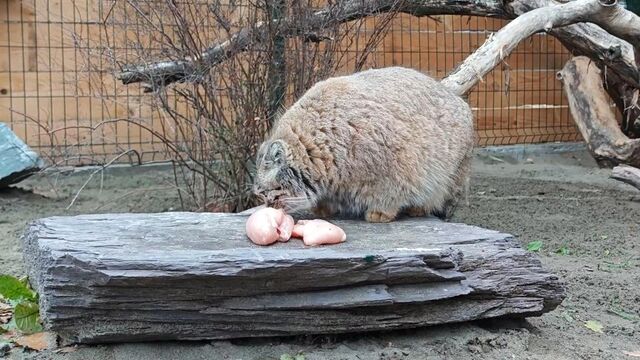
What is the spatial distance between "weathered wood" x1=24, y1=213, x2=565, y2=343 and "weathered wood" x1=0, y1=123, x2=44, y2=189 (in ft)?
12.7

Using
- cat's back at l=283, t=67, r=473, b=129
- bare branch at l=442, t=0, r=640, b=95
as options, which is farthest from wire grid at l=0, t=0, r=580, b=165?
cat's back at l=283, t=67, r=473, b=129

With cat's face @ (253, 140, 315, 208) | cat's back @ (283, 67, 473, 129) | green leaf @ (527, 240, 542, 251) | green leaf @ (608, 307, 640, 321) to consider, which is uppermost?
cat's back @ (283, 67, 473, 129)

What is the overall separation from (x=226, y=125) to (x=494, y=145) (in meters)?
4.92

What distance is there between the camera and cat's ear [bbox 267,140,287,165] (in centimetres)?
401

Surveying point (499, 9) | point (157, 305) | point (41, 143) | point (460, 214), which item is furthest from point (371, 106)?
point (41, 143)

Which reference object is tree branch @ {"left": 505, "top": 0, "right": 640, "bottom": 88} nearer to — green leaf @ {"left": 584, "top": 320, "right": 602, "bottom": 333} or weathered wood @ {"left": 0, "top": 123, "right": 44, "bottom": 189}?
green leaf @ {"left": 584, "top": 320, "right": 602, "bottom": 333}

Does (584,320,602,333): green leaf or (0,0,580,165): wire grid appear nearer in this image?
(584,320,602,333): green leaf

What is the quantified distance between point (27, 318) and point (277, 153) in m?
1.38

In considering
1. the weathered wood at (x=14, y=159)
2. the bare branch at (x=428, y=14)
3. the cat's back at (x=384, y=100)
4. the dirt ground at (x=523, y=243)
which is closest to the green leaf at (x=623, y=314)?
the dirt ground at (x=523, y=243)

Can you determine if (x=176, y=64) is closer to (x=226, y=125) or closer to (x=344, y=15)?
(x=226, y=125)

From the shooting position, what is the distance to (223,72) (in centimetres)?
561

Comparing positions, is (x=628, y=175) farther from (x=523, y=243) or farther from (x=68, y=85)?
(x=68, y=85)

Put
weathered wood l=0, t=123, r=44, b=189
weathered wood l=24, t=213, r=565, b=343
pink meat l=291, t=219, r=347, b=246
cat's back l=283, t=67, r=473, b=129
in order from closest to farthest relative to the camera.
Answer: weathered wood l=24, t=213, r=565, b=343, pink meat l=291, t=219, r=347, b=246, cat's back l=283, t=67, r=473, b=129, weathered wood l=0, t=123, r=44, b=189

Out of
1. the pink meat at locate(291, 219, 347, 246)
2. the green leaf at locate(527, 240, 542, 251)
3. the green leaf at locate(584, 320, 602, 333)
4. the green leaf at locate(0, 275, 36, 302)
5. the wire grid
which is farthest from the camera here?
the wire grid
